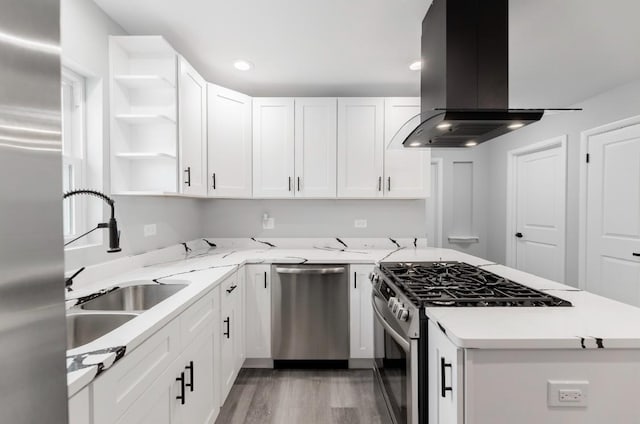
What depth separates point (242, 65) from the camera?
2.65m

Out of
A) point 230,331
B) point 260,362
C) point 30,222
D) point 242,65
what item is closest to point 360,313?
point 260,362

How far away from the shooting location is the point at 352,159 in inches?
118

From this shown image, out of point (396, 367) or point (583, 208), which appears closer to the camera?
point (396, 367)

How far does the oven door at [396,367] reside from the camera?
1.31 meters

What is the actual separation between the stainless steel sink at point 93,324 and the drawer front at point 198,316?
0.73 feet

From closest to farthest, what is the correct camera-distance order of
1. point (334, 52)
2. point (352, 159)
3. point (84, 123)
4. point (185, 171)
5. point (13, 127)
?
point (13, 127), point (84, 123), point (185, 171), point (334, 52), point (352, 159)

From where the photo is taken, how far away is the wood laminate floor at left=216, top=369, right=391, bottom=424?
6.69 feet

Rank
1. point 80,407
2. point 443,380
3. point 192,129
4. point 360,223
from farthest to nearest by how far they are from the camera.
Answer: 1. point 360,223
2. point 192,129
3. point 443,380
4. point 80,407

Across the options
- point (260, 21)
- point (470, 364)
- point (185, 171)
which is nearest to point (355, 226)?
point (185, 171)

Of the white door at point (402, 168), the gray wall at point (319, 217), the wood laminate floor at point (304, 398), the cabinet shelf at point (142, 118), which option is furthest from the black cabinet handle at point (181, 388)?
the white door at point (402, 168)

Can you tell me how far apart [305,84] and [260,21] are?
1.05 m

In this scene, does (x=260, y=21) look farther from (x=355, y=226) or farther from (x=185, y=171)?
(x=355, y=226)

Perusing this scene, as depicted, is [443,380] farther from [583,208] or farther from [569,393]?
[583,208]

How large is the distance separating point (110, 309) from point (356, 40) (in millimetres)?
2258
